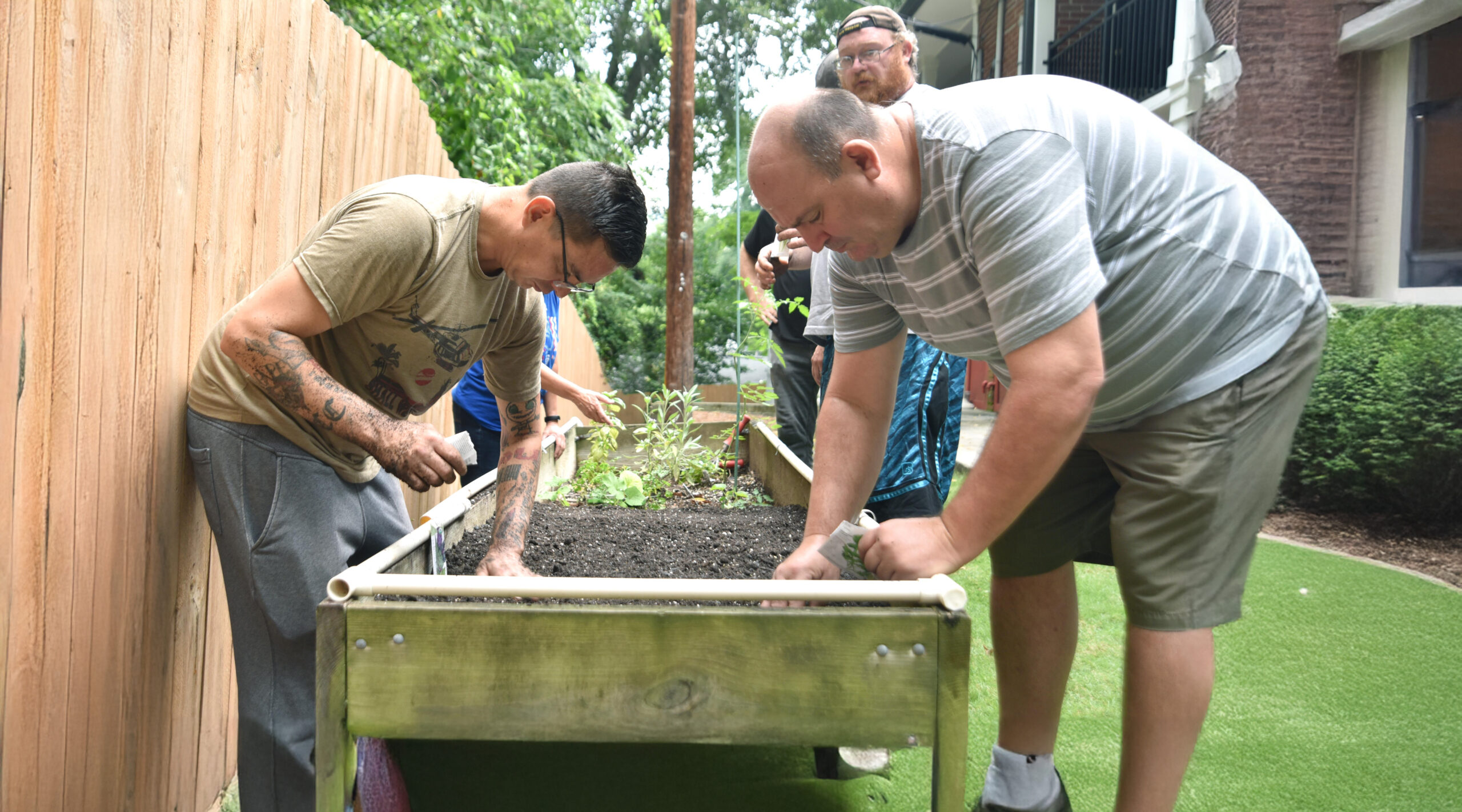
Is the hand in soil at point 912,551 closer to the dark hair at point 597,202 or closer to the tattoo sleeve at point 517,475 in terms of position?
the dark hair at point 597,202

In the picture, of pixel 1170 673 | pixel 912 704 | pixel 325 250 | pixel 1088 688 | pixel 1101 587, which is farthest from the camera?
pixel 1101 587

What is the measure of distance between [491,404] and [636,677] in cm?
275

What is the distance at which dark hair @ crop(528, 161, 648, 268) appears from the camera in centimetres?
196

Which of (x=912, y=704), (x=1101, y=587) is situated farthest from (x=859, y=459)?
(x=1101, y=587)

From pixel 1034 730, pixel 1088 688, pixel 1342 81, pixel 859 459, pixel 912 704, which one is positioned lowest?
pixel 1088 688

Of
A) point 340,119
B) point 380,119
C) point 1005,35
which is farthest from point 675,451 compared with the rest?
point 1005,35

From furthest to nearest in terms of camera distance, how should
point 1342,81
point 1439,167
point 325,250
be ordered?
point 1342,81 → point 1439,167 → point 325,250

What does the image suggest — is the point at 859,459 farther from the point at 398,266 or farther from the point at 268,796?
the point at 268,796

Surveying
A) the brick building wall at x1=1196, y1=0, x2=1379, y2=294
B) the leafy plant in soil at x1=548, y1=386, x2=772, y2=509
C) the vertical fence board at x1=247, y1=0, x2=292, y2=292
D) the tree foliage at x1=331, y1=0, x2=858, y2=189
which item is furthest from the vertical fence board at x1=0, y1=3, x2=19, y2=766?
the brick building wall at x1=1196, y1=0, x2=1379, y2=294

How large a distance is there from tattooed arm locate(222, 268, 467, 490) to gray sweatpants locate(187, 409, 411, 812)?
22cm

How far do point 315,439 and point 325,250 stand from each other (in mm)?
422

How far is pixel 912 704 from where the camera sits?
1403 millimetres

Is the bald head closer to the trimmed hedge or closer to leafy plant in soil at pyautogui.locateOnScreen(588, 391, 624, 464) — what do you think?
leafy plant in soil at pyautogui.locateOnScreen(588, 391, 624, 464)

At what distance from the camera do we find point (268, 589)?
1.94m
